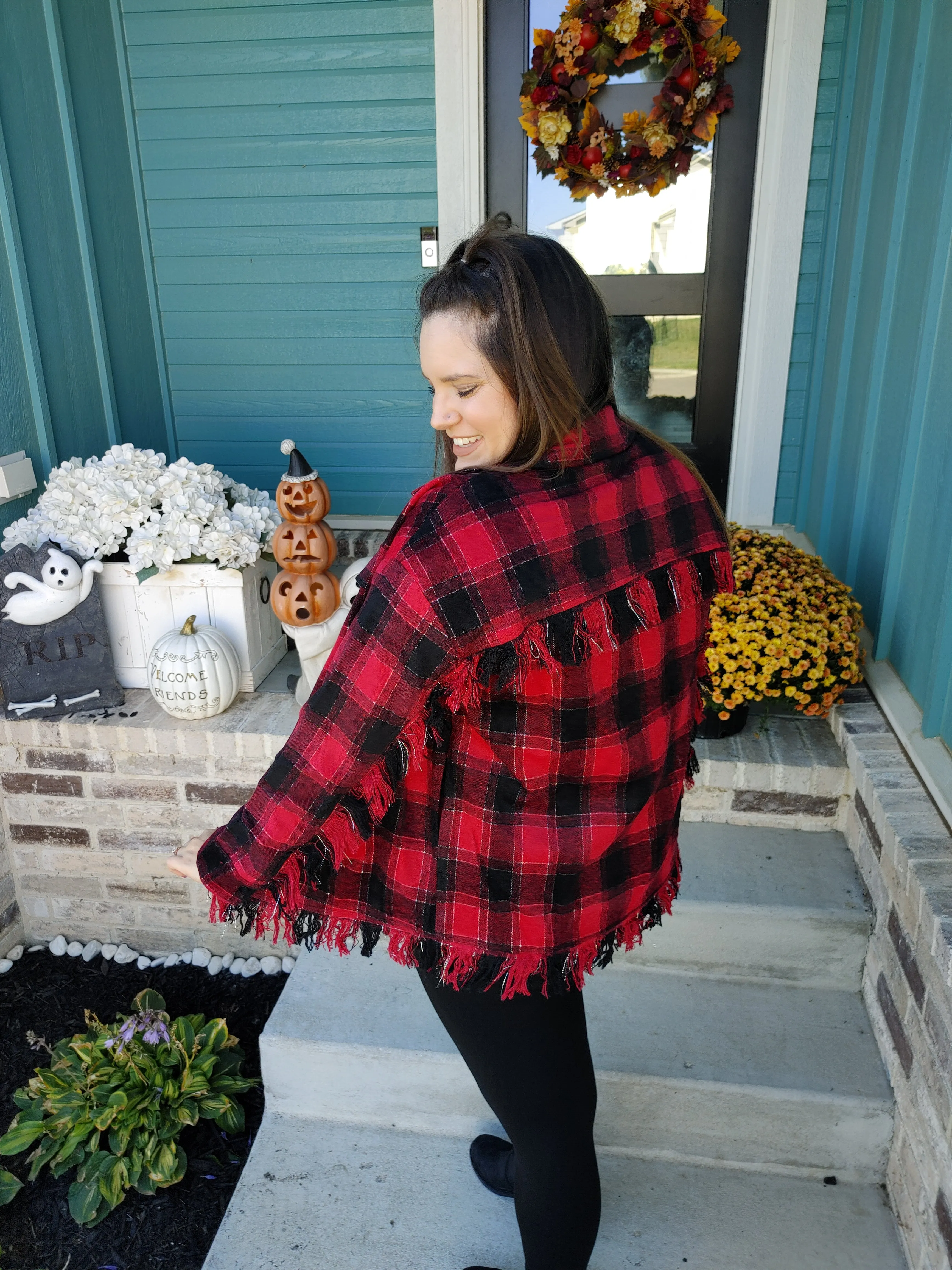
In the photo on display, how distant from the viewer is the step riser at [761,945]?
1.92 meters

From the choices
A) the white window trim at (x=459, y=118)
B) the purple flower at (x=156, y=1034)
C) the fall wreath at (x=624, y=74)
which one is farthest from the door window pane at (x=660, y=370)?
the purple flower at (x=156, y=1034)

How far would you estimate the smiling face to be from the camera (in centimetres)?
97

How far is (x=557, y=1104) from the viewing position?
1149 mm

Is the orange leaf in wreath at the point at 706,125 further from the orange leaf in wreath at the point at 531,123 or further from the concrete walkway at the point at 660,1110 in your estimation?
the concrete walkway at the point at 660,1110

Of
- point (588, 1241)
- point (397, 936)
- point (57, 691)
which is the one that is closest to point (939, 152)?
point (397, 936)

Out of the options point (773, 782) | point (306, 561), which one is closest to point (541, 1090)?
point (773, 782)

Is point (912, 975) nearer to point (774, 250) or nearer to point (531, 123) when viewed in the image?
point (774, 250)

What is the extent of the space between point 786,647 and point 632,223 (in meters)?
1.70

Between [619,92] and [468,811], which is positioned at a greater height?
[619,92]

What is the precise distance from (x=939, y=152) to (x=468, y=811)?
183 cm

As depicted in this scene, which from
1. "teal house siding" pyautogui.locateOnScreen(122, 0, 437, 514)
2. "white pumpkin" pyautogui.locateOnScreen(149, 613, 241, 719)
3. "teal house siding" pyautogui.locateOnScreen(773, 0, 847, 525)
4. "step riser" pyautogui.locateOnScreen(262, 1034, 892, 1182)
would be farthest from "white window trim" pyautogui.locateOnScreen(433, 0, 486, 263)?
"step riser" pyautogui.locateOnScreen(262, 1034, 892, 1182)

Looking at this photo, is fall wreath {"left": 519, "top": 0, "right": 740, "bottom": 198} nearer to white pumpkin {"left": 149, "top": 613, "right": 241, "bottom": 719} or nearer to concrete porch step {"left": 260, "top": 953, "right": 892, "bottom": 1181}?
white pumpkin {"left": 149, "top": 613, "right": 241, "bottom": 719}

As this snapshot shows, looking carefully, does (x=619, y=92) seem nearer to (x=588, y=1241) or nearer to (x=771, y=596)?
(x=771, y=596)

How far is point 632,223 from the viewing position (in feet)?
9.91
